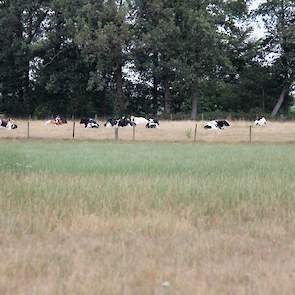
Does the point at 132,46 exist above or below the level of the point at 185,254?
above

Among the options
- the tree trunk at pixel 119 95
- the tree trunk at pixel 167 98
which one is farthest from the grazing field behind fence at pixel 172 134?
the tree trunk at pixel 167 98

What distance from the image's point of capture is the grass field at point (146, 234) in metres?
5.72

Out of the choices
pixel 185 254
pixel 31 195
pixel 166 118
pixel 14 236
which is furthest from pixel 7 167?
pixel 166 118

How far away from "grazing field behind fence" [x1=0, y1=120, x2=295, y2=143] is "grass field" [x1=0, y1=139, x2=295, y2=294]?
2412 cm

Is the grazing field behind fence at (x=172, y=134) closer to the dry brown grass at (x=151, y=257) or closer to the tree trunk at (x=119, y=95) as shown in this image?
the tree trunk at (x=119, y=95)

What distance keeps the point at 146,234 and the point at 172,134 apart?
3092 centimetres

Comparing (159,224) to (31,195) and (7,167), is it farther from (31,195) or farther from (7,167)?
(7,167)

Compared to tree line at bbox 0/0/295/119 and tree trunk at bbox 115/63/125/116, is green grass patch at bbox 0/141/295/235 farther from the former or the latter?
tree trunk at bbox 115/63/125/116

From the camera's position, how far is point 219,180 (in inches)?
496

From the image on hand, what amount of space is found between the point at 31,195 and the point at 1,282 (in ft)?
15.0

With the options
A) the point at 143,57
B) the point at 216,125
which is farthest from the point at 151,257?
the point at 143,57

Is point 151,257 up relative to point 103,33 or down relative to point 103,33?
down

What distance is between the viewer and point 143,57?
55344 millimetres

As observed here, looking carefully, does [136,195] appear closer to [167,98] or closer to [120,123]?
[120,123]
